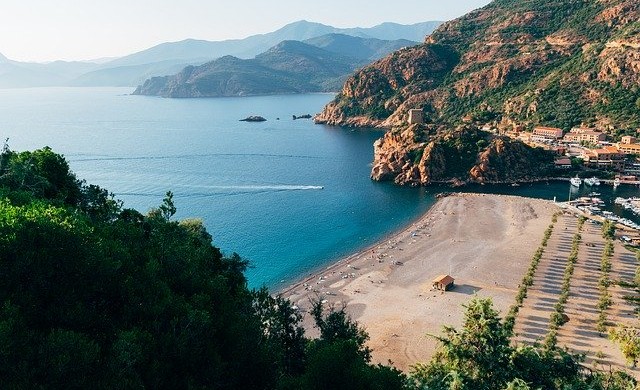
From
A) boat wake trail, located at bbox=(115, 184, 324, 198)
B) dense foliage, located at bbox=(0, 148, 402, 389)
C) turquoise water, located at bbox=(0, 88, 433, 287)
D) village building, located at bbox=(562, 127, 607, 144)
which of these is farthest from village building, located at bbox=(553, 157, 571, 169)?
dense foliage, located at bbox=(0, 148, 402, 389)

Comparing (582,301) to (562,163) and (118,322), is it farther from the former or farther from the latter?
(562,163)

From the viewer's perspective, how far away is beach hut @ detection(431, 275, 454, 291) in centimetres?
4059

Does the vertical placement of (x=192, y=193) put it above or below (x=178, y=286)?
below

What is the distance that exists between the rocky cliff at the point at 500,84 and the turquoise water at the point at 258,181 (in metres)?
8.46

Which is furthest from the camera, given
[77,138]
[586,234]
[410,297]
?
[77,138]

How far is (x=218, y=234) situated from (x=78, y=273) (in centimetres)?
4530

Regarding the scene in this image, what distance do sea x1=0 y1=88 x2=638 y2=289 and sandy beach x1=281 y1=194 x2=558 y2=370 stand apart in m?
3.93

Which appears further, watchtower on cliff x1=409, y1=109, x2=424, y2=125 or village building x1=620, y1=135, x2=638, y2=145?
watchtower on cliff x1=409, y1=109, x2=424, y2=125

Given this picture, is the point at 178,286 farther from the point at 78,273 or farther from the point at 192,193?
the point at 192,193

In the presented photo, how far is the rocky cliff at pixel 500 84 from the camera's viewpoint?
8038cm

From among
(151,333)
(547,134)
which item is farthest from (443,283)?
(547,134)

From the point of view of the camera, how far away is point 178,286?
15.0m

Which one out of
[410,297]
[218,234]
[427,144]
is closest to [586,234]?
[410,297]

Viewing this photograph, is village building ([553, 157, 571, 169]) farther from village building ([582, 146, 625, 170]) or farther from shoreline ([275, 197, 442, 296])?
shoreline ([275, 197, 442, 296])
